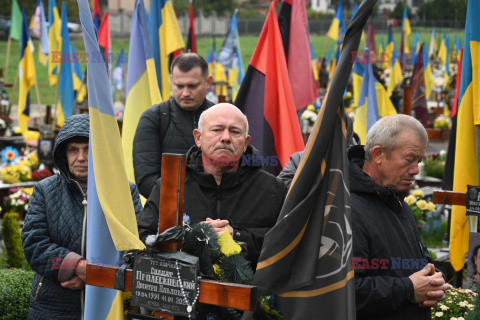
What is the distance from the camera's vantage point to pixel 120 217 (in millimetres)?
2814

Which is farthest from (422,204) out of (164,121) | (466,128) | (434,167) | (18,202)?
(18,202)

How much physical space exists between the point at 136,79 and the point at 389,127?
3.71m

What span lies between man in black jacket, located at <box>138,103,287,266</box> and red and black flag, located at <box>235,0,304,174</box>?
1.61 metres

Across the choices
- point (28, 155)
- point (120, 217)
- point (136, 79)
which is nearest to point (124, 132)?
point (136, 79)

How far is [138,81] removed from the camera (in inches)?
252

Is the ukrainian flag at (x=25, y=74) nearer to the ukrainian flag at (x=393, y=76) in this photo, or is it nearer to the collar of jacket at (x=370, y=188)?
the ukrainian flag at (x=393, y=76)

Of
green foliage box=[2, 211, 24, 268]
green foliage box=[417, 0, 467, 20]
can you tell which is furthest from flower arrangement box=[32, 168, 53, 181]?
green foliage box=[417, 0, 467, 20]

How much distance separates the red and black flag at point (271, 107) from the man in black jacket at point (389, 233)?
5.77 feet

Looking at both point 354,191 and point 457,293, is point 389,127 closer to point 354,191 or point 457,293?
point 354,191

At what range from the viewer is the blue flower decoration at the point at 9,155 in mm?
11172

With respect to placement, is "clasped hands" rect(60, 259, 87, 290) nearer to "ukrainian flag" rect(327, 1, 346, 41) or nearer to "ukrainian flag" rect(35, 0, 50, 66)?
"ukrainian flag" rect(35, 0, 50, 66)

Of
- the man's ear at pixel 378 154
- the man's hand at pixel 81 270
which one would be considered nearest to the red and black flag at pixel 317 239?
the man's ear at pixel 378 154

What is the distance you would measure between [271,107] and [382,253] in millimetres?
2304

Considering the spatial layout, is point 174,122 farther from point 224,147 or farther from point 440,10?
point 440,10
